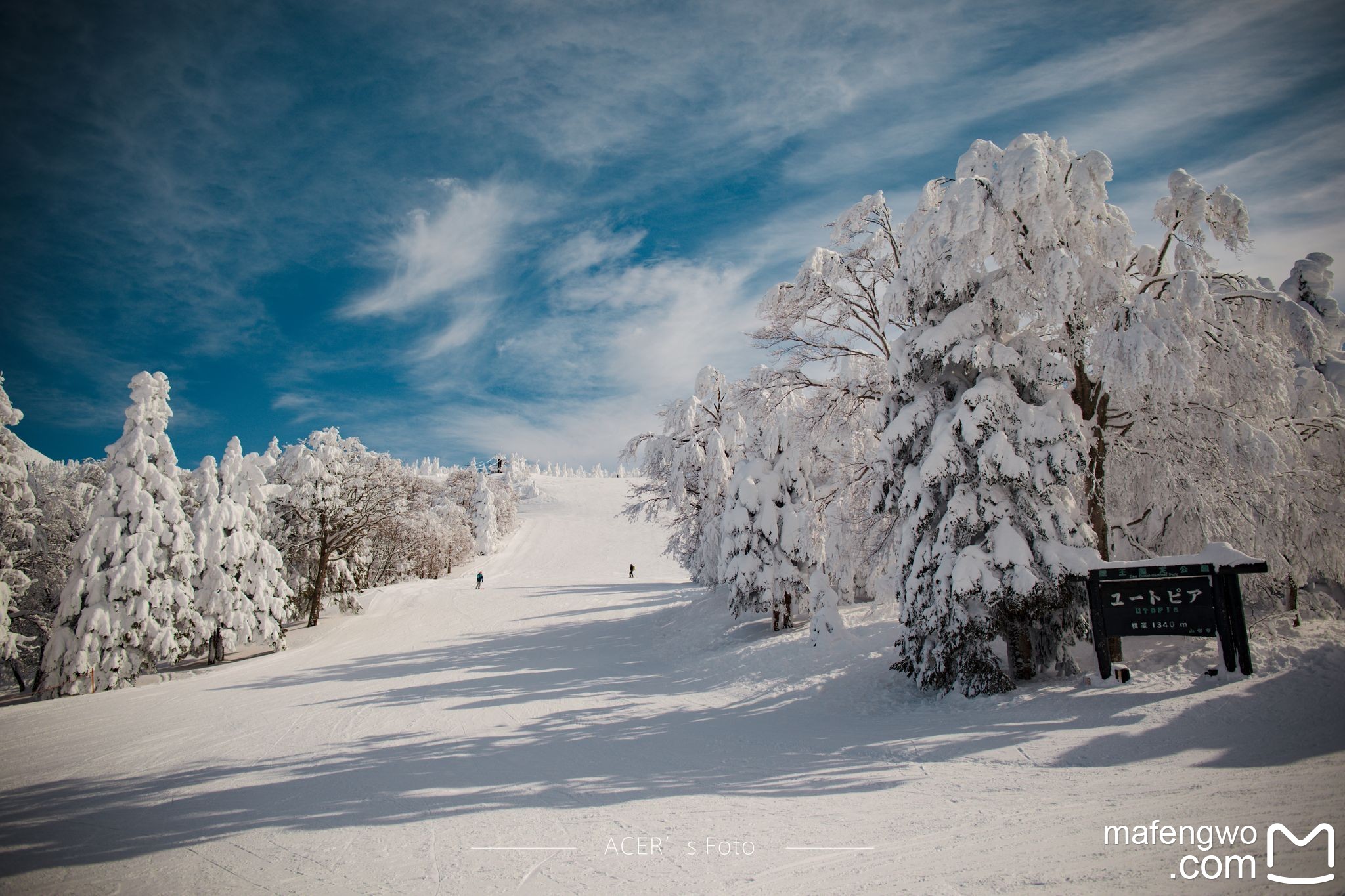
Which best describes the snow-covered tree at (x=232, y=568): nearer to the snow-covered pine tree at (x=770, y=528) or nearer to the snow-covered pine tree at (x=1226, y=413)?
the snow-covered pine tree at (x=770, y=528)

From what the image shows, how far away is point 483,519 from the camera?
7019 cm

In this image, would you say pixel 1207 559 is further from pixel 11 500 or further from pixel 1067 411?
pixel 11 500

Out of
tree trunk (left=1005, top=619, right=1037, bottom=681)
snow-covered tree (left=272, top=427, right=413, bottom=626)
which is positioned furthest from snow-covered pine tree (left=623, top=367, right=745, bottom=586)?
snow-covered tree (left=272, top=427, right=413, bottom=626)

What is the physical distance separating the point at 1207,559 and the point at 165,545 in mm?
29562

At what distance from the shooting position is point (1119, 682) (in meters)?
9.09

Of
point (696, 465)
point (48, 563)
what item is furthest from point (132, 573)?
point (696, 465)

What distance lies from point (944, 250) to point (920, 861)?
366 inches

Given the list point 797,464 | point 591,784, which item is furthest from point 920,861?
point 797,464

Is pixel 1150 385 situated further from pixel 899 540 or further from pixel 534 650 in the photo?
pixel 534 650

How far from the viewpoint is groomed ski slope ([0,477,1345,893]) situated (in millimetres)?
5035

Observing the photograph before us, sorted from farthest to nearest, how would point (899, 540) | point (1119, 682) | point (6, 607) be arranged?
1. point (6, 607)
2. point (899, 540)
3. point (1119, 682)

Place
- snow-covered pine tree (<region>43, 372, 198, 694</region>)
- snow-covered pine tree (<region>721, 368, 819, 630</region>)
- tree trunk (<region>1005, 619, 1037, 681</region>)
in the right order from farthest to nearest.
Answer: snow-covered pine tree (<region>43, 372, 198, 694</region>) → snow-covered pine tree (<region>721, 368, 819, 630</region>) → tree trunk (<region>1005, 619, 1037, 681</region>)

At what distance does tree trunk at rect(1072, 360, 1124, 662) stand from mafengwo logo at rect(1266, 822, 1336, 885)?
6.91 metres

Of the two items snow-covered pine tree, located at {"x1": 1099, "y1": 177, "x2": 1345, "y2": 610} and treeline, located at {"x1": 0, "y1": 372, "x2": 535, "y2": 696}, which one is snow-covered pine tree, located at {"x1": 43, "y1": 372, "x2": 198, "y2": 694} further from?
snow-covered pine tree, located at {"x1": 1099, "y1": 177, "x2": 1345, "y2": 610}
